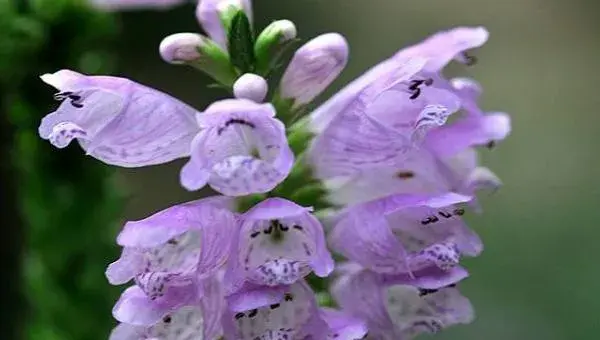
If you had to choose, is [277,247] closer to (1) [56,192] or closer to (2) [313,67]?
(2) [313,67]

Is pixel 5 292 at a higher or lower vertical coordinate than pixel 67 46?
lower

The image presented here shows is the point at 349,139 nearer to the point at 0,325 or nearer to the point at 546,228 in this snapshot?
the point at 0,325

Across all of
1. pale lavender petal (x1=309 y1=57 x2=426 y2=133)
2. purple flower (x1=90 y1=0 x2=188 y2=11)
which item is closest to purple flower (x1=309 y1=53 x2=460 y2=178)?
pale lavender petal (x1=309 y1=57 x2=426 y2=133)

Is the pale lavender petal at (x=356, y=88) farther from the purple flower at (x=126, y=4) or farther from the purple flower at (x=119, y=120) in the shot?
the purple flower at (x=126, y=4)

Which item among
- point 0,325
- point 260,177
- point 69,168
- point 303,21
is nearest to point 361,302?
point 260,177

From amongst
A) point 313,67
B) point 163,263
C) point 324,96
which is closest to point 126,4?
point 313,67

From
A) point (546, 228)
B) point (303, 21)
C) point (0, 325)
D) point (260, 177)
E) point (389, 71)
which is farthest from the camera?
point (303, 21)

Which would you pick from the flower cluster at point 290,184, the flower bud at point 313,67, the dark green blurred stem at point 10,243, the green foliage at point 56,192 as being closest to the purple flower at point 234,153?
the flower cluster at point 290,184
